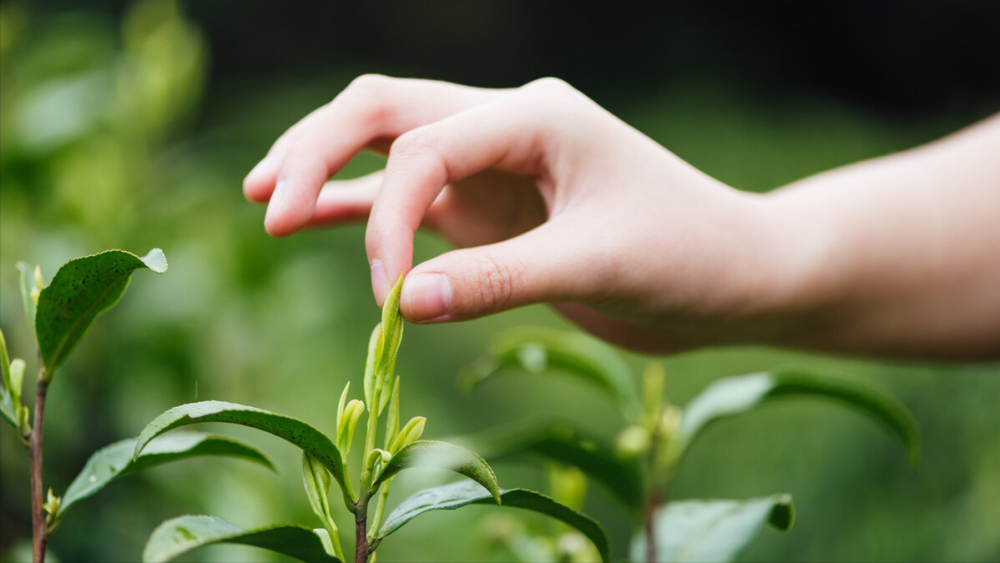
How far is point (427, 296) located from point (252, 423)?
0.40 feet

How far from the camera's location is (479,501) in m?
0.39

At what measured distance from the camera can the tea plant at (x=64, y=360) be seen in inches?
15.4

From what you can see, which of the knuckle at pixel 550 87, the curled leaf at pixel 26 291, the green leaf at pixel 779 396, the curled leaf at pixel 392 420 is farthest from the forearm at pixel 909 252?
the curled leaf at pixel 26 291

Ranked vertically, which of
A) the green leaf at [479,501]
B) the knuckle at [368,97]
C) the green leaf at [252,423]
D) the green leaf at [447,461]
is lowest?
the green leaf at [479,501]

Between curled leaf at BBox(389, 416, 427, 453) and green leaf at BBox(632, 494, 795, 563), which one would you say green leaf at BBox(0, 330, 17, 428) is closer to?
curled leaf at BBox(389, 416, 427, 453)

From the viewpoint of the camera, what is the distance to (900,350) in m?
0.86

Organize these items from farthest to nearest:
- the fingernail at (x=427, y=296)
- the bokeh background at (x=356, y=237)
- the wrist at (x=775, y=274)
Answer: the bokeh background at (x=356, y=237) < the wrist at (x=775, y=274) < the fingernail at (x=427, y=296)

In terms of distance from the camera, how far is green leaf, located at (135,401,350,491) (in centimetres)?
33

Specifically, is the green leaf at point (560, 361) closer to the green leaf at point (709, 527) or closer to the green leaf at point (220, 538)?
the green leaf at point (709, 527)

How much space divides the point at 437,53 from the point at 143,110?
3.37 meters

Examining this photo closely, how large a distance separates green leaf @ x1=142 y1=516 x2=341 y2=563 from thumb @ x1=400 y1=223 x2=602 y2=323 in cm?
13

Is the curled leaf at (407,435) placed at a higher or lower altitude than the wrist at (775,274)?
lower

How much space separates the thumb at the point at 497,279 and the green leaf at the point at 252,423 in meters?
0.10

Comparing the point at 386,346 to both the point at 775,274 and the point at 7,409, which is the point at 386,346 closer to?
the point at 7,409
